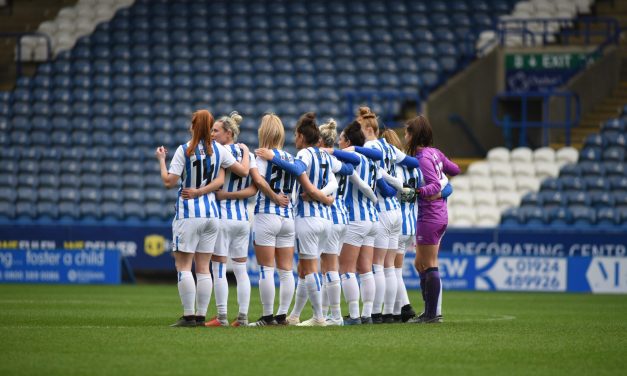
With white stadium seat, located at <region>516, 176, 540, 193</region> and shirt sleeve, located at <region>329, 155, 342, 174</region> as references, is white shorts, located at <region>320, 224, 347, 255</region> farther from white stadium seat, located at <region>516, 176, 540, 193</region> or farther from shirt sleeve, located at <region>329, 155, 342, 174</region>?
white stadium seat, located at <region>516, 176, 540, 193</region>

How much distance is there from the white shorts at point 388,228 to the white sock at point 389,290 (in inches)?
10.7

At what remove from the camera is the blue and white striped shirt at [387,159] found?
12.0 metres

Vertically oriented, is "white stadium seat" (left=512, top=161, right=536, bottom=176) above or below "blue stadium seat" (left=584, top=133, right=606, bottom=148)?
below

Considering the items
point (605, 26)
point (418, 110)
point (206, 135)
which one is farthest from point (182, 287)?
point (605, 26)

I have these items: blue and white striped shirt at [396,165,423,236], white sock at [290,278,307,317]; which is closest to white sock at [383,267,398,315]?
blue and white striped shirt at [396,165,423,236]

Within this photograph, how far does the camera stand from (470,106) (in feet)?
84.1

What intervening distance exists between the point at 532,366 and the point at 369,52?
1872cm

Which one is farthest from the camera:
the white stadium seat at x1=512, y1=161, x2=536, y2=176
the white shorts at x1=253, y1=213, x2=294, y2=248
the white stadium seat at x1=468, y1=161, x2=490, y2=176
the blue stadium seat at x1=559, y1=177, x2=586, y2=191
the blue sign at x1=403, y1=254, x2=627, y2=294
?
the white stadium seat at x1=468, y1=161, x2=490, y2=176

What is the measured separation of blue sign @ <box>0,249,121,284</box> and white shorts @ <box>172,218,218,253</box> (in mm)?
11289

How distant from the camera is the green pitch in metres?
8.14

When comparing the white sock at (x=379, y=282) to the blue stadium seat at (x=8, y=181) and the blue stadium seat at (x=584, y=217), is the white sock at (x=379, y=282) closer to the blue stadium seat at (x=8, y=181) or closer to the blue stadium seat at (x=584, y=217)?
the blue stadium seat at (x=584, y=217)

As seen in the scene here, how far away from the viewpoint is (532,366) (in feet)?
27.8

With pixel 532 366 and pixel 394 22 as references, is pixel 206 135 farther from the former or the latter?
pixel 394 22

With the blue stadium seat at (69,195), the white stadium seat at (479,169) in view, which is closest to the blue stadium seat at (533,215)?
the white stadium seat at (479,169)
